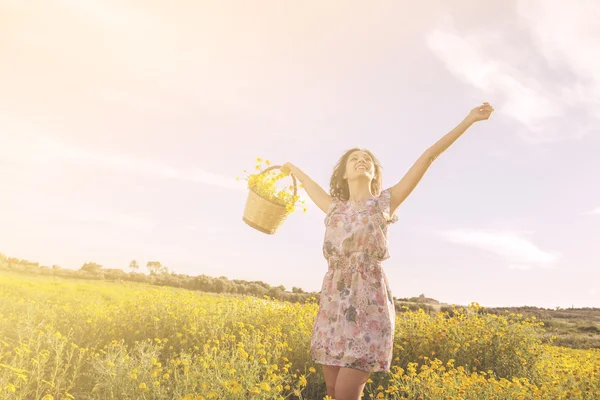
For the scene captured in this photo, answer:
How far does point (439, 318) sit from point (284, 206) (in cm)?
343

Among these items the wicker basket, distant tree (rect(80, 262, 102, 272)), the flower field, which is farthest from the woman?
distant tree (rect(80, 262, 102, 272))

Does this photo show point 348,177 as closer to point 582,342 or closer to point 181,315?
point 181,315

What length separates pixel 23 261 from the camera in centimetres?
1717

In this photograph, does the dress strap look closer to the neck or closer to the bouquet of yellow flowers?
the neck

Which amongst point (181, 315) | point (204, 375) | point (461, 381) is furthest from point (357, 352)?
point (181, 315)

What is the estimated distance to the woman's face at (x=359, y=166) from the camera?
10.8 feet

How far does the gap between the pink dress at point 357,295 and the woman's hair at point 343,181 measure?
0.30 meters

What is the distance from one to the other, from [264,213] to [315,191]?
4.08 feet

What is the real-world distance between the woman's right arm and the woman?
0.17 meters

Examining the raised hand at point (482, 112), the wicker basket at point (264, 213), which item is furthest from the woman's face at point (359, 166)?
the wicker basket at point (264, 213)

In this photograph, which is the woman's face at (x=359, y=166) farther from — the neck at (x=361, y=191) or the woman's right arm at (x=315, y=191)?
the woman's right arm at (x=315, y=191)

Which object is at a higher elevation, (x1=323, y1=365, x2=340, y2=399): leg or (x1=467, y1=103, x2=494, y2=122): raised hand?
(x1=467, y1=103, x2=494, y2=122): raised hand

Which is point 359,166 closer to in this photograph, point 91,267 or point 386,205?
point 386,205

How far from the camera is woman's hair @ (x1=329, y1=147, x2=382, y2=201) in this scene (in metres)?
3.55
